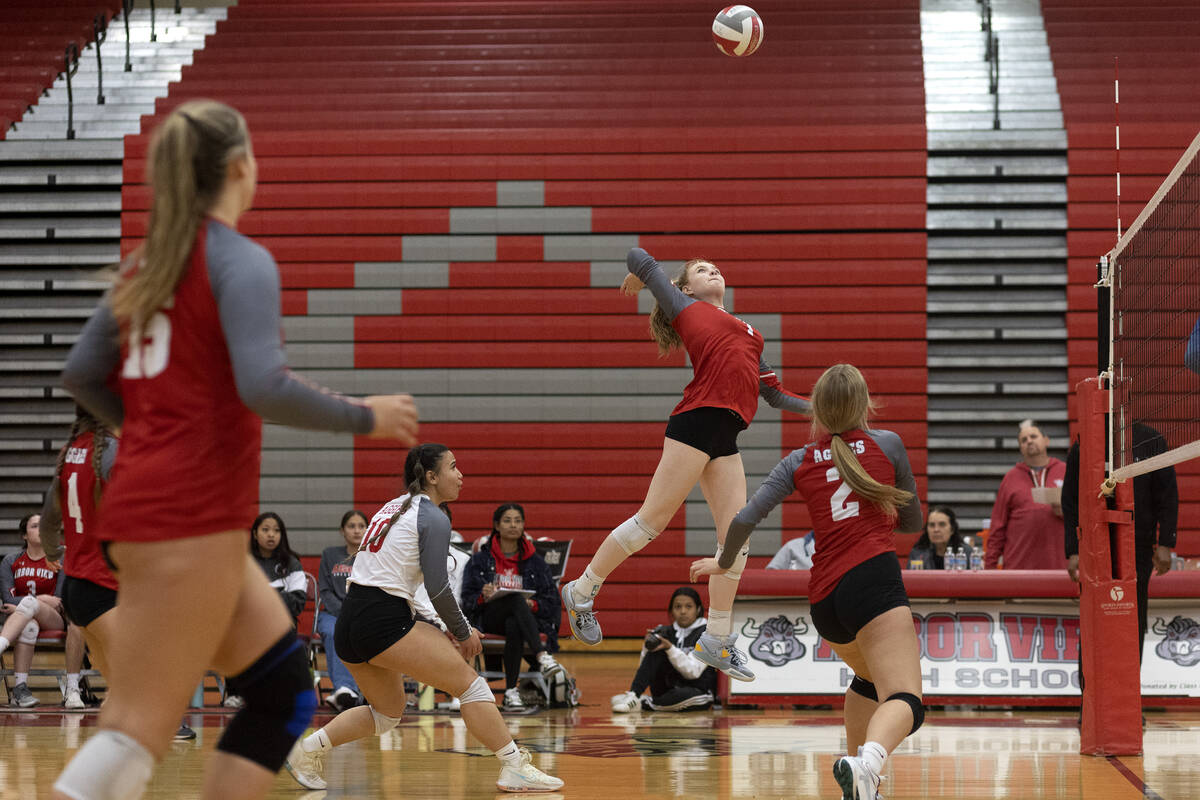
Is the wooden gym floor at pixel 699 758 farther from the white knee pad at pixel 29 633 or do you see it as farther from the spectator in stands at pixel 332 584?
the spectator in stands at pixel 332 584

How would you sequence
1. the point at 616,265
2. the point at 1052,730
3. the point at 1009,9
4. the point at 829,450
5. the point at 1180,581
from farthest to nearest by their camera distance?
the point at 1009,9, the point at 616,265, the point at 1180,581, the point at 1052,730, the point at 829,450

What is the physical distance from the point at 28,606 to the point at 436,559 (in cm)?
555

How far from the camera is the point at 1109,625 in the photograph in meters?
6.39

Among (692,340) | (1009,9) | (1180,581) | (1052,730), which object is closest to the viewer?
(692,340)

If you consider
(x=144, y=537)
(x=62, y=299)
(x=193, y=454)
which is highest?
(x=62, y=299)

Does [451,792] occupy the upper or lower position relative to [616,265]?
lower

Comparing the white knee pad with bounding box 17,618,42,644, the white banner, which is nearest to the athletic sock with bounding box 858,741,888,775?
the white banner

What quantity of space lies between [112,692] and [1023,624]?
727cm

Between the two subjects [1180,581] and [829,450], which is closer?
[829,450]

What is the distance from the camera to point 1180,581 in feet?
27.5

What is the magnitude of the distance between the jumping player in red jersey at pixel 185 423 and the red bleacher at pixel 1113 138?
37.1ft

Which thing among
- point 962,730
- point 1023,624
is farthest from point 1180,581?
point 962,730

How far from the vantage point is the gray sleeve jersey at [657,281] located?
5.47 metres

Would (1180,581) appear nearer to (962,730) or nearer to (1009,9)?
(962,730)
